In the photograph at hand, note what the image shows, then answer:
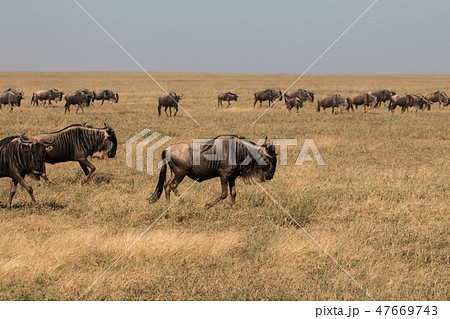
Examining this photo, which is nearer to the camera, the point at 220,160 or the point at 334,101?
the point at 220,160

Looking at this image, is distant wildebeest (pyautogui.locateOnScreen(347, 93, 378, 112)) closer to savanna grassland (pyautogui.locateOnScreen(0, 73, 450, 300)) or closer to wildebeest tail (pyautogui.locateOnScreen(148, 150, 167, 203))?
savanna grassland (pyautogui.locateOnScreen(0, 73, 450, 300))

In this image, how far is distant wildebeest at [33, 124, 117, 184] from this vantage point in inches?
424

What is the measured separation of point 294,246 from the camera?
6656 millimetres

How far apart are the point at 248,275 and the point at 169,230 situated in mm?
2153

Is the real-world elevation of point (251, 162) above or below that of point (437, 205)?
above

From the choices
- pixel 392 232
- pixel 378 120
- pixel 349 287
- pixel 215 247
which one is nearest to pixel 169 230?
pixel 215 247

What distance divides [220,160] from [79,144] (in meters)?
4.16

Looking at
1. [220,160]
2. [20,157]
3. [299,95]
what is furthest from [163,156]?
[299,95]

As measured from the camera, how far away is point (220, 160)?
875 cm

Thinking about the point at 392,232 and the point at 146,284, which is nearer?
the point at 146,284

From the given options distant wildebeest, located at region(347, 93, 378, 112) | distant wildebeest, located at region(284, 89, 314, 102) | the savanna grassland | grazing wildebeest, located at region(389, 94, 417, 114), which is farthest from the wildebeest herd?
distant wildebeest, located at region(284, 89, 314, 102)

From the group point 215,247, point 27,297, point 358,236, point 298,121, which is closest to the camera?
point 27,297

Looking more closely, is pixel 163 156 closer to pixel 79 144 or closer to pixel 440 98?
pixel 79 144

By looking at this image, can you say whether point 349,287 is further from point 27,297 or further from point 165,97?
point 165,97
